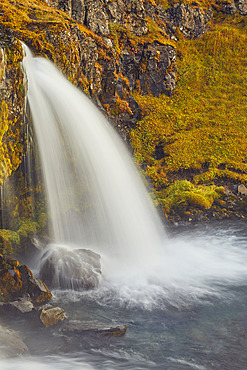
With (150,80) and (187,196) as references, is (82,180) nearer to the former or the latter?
(187,196)

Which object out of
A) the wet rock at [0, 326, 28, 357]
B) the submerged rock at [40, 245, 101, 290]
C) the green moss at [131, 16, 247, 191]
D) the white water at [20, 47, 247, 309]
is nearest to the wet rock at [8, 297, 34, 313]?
the wet rock at [0, 326, 28, 357]

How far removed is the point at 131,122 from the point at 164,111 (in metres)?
3.76

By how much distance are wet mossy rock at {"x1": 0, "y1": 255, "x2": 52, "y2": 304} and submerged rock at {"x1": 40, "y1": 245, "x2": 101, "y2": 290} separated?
1.03m

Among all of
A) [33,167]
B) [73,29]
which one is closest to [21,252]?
[33,167]

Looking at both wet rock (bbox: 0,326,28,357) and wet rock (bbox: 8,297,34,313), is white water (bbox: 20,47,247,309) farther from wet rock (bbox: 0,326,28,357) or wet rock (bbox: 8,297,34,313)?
wet rock (bbox: 0,326,28,357)

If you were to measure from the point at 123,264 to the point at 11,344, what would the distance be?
635 cm

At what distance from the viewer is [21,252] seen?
42.6ft

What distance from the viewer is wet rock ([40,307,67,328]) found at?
859cm

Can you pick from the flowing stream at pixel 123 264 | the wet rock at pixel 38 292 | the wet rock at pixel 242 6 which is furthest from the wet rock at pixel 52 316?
the wet rock at pixel 242 6

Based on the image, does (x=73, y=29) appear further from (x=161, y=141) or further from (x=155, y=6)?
(x=155, y=6)

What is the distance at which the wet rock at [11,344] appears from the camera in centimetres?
734

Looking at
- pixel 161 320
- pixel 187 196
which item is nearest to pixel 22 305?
pixel 161 320

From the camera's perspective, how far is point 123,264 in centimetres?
1334

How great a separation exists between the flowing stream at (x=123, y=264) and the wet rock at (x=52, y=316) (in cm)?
24
